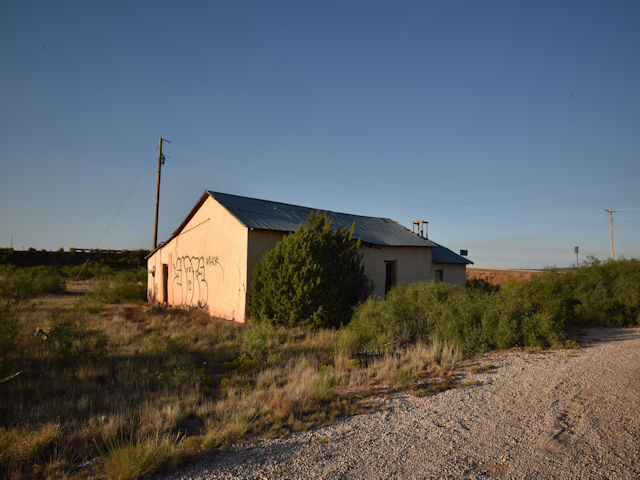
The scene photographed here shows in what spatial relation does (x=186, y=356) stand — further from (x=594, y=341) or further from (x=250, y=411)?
(x=594, y=341)

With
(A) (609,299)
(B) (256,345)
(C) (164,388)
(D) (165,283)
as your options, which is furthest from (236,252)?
(A) (609,299)

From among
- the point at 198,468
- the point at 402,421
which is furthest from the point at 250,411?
the point at 402,421

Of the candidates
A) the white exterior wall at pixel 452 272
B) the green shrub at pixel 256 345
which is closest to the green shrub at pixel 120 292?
the green shrub at pixel 256 345

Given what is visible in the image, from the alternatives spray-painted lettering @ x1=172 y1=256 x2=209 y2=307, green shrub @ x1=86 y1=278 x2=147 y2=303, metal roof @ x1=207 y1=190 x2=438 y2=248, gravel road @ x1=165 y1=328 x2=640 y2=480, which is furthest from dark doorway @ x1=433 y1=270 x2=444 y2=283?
green shrub @ x1=86 y1=278 x2=147 y2=303

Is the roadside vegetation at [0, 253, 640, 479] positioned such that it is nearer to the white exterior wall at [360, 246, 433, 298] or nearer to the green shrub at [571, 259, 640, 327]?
the green shrub at [571, 259, 640, 327]

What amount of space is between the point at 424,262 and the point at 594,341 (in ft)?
33.7

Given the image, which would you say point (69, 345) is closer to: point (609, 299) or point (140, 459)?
point (140, 459)

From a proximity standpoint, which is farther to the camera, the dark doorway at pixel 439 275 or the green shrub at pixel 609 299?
the dark doorway at pixel 439 275

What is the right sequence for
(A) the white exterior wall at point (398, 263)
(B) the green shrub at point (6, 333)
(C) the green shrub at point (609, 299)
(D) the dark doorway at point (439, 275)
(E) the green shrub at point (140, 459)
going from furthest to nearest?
1. (D) the dark doorway at point (439, 275)
2. (A) the white exterior wall at point (398, 263)
3. (C) the green shrub at point (609, 299)
4. (B) the green shrub at point (6, 333)
5. (E) the green shrub at point (140, 459)

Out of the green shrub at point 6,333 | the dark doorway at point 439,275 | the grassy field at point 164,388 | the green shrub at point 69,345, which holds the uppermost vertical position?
the dark doorway at point 439,275

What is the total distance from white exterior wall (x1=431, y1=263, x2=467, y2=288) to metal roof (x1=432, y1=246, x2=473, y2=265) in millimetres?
245

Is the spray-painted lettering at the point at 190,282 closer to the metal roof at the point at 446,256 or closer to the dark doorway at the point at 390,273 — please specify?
the dark doorway at the point at 390,273

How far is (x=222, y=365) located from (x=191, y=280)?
8.61 meters

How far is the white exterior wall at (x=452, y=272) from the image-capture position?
72.3 ft
